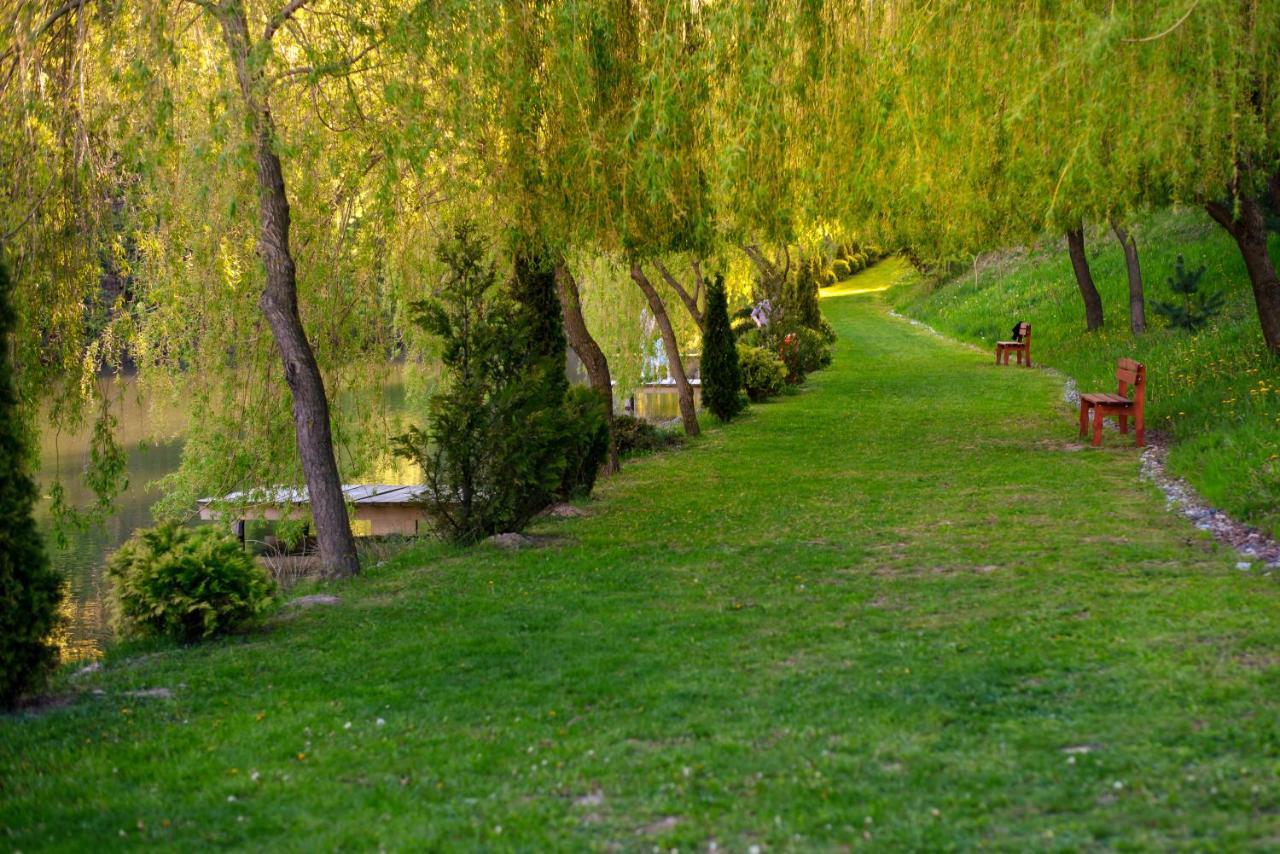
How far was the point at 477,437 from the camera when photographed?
36.1ft

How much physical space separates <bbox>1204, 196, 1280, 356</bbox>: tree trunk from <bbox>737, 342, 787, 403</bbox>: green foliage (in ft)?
36.0

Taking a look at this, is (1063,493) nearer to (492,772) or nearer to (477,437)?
(477,437)

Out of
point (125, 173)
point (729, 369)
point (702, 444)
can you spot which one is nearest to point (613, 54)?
point (125, 173)

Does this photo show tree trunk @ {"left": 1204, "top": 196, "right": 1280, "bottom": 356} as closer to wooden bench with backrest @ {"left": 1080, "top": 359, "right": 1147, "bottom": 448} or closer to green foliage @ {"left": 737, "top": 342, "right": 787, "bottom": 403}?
wooden bench with backrest @ {"left": 1080, "top": 359, "right": 1147, "bottom": 448}

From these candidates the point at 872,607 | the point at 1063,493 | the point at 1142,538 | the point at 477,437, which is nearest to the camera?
the point at 872,607

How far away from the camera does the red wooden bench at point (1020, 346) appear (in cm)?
2833

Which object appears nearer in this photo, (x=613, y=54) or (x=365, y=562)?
(x=613, y=54)

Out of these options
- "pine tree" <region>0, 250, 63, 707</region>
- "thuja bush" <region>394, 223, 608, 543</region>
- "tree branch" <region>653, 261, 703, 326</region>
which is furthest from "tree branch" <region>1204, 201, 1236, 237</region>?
"pine tree" <region>0, 250, 63, 707</region>

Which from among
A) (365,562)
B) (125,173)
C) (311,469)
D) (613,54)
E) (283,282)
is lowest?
(365,562)

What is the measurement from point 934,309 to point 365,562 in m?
40.8

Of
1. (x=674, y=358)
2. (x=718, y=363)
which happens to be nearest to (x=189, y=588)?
(x=674, y=358)

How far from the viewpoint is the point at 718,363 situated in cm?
2188

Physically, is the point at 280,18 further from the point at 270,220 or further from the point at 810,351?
the point at 810,351

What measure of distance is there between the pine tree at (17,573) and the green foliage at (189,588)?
157cm
